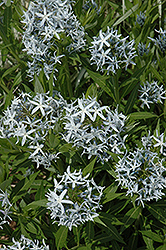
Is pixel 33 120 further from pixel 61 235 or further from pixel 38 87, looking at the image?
pixel 61 235

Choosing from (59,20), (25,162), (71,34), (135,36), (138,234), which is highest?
(59,20)

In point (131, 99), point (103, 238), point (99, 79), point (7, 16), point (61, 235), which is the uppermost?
point (7, 16)

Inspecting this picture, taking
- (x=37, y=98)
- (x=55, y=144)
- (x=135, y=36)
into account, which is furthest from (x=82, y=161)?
(x=135, y=36)

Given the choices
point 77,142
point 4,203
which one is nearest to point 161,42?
point 77,142

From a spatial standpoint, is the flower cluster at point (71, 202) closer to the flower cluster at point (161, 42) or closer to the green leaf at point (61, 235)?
the green leaf at point (61, 235)

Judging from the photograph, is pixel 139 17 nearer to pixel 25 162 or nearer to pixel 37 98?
pixel 37 98

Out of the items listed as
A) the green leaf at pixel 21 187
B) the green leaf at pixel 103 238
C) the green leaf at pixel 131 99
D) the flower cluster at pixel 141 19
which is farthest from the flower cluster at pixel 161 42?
the green leaf at pixel 103 238
